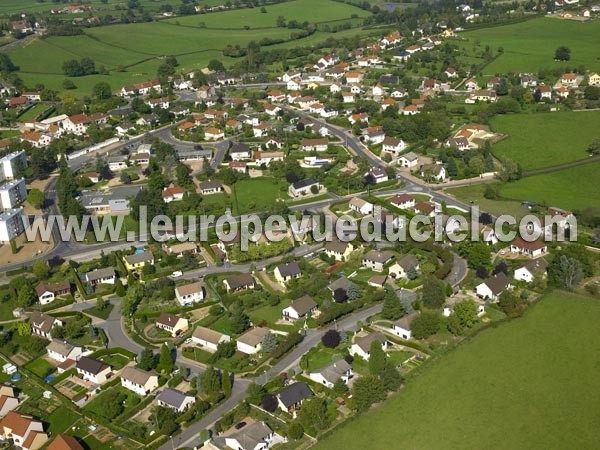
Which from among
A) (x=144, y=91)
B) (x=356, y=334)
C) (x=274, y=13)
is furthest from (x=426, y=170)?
(x=274, y=13)

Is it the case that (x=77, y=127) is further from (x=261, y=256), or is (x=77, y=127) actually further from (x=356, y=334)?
(x=356, y=334)

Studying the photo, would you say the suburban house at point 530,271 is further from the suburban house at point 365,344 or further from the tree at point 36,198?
the tree at point 36,198

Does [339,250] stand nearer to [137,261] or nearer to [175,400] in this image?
[137,261]

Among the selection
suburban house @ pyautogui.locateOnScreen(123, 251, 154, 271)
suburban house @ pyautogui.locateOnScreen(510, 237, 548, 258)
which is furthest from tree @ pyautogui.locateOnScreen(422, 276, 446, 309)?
suburban house @ pyautogui.locateOnScreen(123, 251, 154, 271)

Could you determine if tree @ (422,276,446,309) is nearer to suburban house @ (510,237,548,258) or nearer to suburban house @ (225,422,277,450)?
suburban house @ (510,237,548,258)

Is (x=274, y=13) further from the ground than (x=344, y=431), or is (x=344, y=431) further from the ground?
(x=274, y=13)

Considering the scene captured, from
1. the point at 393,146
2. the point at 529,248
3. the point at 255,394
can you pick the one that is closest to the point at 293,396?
the point at 255,394
